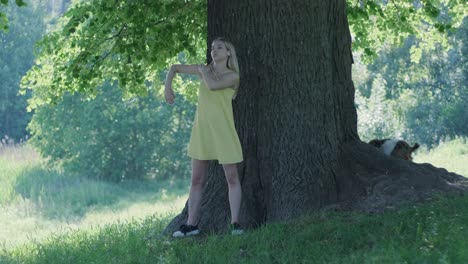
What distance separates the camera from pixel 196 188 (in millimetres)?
8758

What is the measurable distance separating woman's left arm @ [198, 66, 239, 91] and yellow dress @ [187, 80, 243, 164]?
81mm

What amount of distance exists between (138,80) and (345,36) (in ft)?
13.4

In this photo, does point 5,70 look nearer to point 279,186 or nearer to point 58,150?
point 58,150

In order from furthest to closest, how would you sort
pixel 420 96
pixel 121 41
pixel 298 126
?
pixel 420 96 < pixel 121 41 < pixel 298 126

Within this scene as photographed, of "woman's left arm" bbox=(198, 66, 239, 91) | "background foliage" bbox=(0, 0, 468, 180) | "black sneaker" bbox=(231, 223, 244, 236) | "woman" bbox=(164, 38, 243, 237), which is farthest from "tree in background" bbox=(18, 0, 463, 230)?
"background foliage" bbox=(0, 0, 468, 180)

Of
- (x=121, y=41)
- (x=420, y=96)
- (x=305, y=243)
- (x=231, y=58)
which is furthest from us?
(x=420, y=96)

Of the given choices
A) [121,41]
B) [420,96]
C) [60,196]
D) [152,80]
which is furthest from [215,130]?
[420,96]

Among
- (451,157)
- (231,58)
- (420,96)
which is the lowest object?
(451,157)

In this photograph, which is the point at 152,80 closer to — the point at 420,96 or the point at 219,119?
the point at 219,119

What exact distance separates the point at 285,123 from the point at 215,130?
0.86m

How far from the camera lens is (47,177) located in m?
27.8

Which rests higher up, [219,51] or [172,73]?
[219,51]

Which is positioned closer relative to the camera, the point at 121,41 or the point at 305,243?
the point at 305,243

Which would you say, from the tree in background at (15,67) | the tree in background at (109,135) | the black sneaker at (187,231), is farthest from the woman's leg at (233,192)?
the tree in background at (15,67)
